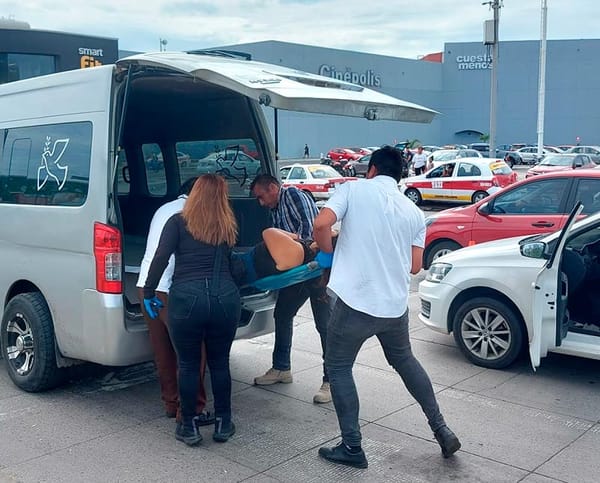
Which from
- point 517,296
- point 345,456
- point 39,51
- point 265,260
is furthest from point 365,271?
A: point 39,51

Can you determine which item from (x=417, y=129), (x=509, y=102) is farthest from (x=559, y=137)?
(x=417, y=129)

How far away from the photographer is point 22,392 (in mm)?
5617

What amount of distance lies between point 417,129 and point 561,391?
2449 inches

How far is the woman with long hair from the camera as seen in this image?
441 cm

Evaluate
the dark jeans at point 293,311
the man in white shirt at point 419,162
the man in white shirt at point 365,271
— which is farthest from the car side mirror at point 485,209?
the man in white shirt at point 419,162

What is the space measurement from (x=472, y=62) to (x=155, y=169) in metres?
64.5

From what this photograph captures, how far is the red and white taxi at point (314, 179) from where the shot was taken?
2412cm

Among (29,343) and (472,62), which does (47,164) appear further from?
(472,62)

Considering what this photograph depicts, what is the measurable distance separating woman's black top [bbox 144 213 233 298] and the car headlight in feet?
9.48

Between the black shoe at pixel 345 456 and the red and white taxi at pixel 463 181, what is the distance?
57.2 ft

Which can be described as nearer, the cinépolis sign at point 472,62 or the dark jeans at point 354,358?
the dark jeans at point 354,358

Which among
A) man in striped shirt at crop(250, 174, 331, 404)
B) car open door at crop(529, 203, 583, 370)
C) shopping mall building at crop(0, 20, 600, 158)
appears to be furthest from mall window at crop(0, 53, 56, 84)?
shopping mall building at crop(0, 20, 600, 158)

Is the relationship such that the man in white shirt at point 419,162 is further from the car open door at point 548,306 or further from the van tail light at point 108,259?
the van tail light at point 108,259

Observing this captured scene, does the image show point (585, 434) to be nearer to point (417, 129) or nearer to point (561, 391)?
point (561, 391)
